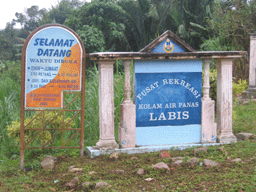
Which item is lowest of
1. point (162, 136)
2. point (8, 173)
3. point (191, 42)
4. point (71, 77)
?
point (8, 173)

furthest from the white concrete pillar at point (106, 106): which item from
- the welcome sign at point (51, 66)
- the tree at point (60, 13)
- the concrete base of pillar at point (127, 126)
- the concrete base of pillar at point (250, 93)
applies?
the tree at point (60, 13)

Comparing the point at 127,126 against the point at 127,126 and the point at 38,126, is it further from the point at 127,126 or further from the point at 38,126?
the point at 38,126

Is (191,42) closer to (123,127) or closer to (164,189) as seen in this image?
(123,127)

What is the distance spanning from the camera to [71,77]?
15.3ft

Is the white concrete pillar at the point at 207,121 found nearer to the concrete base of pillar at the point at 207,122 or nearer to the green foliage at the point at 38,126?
the concrete base of pillar at the point at 207,122

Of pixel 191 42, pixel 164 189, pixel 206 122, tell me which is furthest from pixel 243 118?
pixel 191 42

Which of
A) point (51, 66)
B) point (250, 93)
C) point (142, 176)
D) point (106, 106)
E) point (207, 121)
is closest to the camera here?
point (142, 176)

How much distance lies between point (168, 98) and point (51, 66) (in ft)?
6.25

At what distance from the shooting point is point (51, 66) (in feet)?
15.0

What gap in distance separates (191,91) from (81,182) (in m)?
2.40

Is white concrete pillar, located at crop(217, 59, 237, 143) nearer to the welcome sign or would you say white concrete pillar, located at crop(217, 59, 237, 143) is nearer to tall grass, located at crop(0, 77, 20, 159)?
the welcome sign

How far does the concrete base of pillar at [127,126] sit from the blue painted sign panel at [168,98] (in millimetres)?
110

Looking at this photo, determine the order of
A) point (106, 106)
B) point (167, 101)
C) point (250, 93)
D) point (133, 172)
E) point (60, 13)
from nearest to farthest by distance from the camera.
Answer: point (133, 172) < point (106, 106) < point (167, 101) < point (250, 93) < point (60, 13)

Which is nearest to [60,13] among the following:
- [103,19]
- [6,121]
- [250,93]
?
[103,19]
